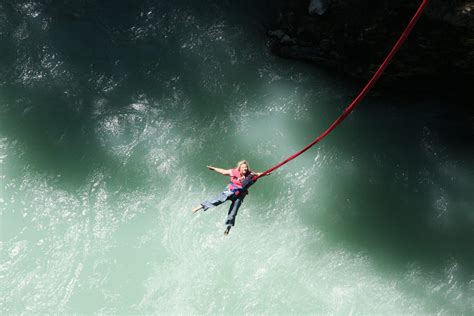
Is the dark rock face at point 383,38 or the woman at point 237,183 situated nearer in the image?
the woman at point 237,183

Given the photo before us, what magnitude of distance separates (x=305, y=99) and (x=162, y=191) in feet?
12.4

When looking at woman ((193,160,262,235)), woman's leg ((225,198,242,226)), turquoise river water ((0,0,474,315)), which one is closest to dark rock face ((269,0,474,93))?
turquoise river water ((0,0,474,315))

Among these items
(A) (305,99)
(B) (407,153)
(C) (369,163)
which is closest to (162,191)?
(A) (305,99)

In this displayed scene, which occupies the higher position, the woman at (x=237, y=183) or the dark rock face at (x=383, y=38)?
the dark rock face at (x=383, y=38)

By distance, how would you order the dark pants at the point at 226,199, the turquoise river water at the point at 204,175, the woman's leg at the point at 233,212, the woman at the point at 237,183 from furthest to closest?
the turquoise river water at the point at 204,175
the woman's leg at the point at 233,212
the dark pants at the point at 226,199
the woman at the point at 237,183

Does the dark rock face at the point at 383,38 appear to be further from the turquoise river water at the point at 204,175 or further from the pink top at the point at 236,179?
the pink top at the point at 236,179

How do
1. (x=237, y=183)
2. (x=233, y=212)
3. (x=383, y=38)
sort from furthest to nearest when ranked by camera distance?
(x=383, y=38) → (x=233, y=212) → (x=237, y=183)

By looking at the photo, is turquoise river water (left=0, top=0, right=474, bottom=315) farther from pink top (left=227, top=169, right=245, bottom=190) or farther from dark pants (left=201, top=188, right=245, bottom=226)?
pink top (left=227, top=169, right=245, bottom=190)

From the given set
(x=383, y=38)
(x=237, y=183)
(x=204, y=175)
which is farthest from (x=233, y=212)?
(x=383, y=38)

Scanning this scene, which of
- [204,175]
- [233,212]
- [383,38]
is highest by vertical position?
[383,38]

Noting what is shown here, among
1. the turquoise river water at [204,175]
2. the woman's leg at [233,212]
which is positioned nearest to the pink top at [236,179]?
the woman's leg at [233,212]

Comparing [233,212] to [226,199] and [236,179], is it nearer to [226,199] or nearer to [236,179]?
[226,199]

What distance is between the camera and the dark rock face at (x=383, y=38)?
859cm

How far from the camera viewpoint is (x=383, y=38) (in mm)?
9422
